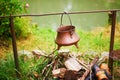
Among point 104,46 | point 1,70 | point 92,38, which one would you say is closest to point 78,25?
point 92,38

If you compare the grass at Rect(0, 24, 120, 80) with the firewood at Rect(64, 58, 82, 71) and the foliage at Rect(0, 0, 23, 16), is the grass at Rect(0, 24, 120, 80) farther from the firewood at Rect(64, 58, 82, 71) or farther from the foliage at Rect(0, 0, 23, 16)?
the foliage at Rect(0, 0, 23, 16)

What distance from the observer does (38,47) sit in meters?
4.80

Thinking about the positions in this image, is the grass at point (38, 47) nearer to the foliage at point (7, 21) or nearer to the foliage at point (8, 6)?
the foliage at point (7, 21)

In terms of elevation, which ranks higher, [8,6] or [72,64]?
[8,6]

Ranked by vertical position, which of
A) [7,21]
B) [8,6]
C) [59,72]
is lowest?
[59,72]

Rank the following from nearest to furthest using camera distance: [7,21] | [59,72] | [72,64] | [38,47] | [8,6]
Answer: [59,72], [72,64], [38,47], [8,6], [7,21]

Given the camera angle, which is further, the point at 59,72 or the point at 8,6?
the point at 8,6

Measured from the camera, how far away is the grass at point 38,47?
3.88 metres

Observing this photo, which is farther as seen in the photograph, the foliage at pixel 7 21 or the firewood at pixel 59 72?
the foliage at pixel 7 21

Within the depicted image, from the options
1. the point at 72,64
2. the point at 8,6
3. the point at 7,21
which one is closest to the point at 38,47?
the point at 7,21

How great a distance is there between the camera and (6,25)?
5.10 m

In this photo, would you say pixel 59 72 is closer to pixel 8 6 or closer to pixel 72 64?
pixel 72 64

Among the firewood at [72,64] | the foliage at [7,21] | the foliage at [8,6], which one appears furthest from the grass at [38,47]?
the foliage at [8,6]

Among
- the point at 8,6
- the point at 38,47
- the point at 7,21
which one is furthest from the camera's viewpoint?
the point at 7,21
